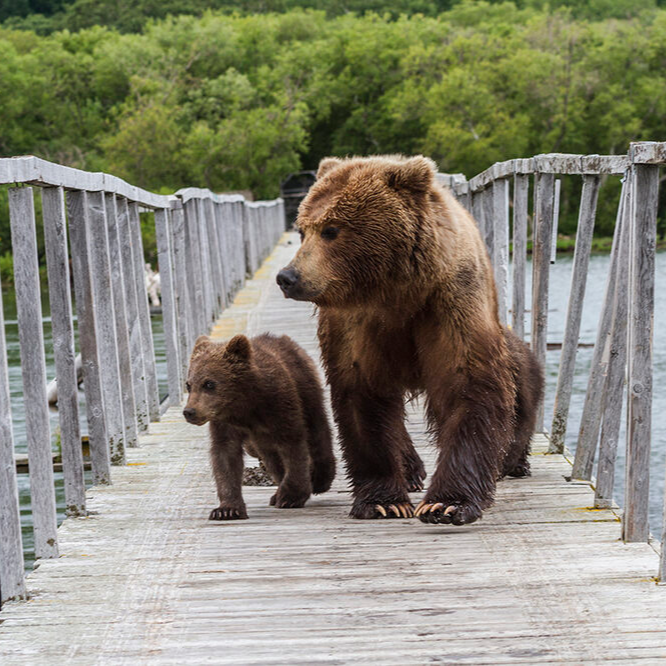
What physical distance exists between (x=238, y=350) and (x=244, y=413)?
0.96ft

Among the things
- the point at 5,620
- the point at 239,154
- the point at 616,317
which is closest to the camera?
the point at 5,620

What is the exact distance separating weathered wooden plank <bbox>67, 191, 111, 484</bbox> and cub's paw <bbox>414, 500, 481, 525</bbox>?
1759 mm

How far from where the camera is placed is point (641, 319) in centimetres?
422

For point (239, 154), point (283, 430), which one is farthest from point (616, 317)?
point (239, 154)

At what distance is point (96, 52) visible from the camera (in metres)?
67.6

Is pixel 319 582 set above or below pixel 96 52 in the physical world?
below

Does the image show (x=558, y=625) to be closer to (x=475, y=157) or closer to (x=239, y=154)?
(x=239, y=154)

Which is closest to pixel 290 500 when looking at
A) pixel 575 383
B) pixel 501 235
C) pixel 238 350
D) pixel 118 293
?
pixel 238 350

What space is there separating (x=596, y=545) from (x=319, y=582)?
110 cm

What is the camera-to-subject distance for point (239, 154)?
182 ft

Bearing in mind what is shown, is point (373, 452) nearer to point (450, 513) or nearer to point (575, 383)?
point (450, 513)

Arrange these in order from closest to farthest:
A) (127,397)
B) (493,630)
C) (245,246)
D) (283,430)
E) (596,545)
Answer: (493,630) < (596,545) < (283,430) < (127,397) < (245,246)

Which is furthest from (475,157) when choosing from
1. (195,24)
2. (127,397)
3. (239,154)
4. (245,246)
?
(127,397)

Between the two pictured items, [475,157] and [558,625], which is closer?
[558,625]
